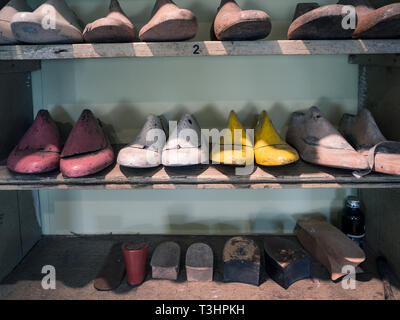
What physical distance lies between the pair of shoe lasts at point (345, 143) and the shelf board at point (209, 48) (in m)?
0.31

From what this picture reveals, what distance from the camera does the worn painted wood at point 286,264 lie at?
1.30m

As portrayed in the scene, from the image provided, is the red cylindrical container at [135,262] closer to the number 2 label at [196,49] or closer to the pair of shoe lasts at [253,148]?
the pair of shoe lasts at [253,148]

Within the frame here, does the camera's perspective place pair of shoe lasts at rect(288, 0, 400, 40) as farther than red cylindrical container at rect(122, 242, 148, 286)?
No

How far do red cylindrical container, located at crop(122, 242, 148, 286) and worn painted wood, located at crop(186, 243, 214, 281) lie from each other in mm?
173

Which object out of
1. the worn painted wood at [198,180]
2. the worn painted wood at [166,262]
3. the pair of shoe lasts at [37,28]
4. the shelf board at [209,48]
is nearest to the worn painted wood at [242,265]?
the worn painted wood at [166,262]

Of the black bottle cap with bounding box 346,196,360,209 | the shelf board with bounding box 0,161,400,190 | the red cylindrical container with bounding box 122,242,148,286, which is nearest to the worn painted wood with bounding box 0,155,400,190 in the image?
the shelf board with bounding box 0,161,400,190

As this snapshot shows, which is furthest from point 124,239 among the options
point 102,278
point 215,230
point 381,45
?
point 381,45

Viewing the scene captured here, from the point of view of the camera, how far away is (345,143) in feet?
4.08

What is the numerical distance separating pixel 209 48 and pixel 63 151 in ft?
2.05

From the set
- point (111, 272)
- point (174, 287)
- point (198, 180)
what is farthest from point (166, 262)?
point (198, 180)

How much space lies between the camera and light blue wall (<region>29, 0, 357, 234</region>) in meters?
1.51

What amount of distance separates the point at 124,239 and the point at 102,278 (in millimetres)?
313

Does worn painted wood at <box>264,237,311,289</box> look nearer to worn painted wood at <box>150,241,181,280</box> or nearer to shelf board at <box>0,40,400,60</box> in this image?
worn painted wood at <box>150,241,181,280</box>

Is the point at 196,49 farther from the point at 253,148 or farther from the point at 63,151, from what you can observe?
the point at 63,151
